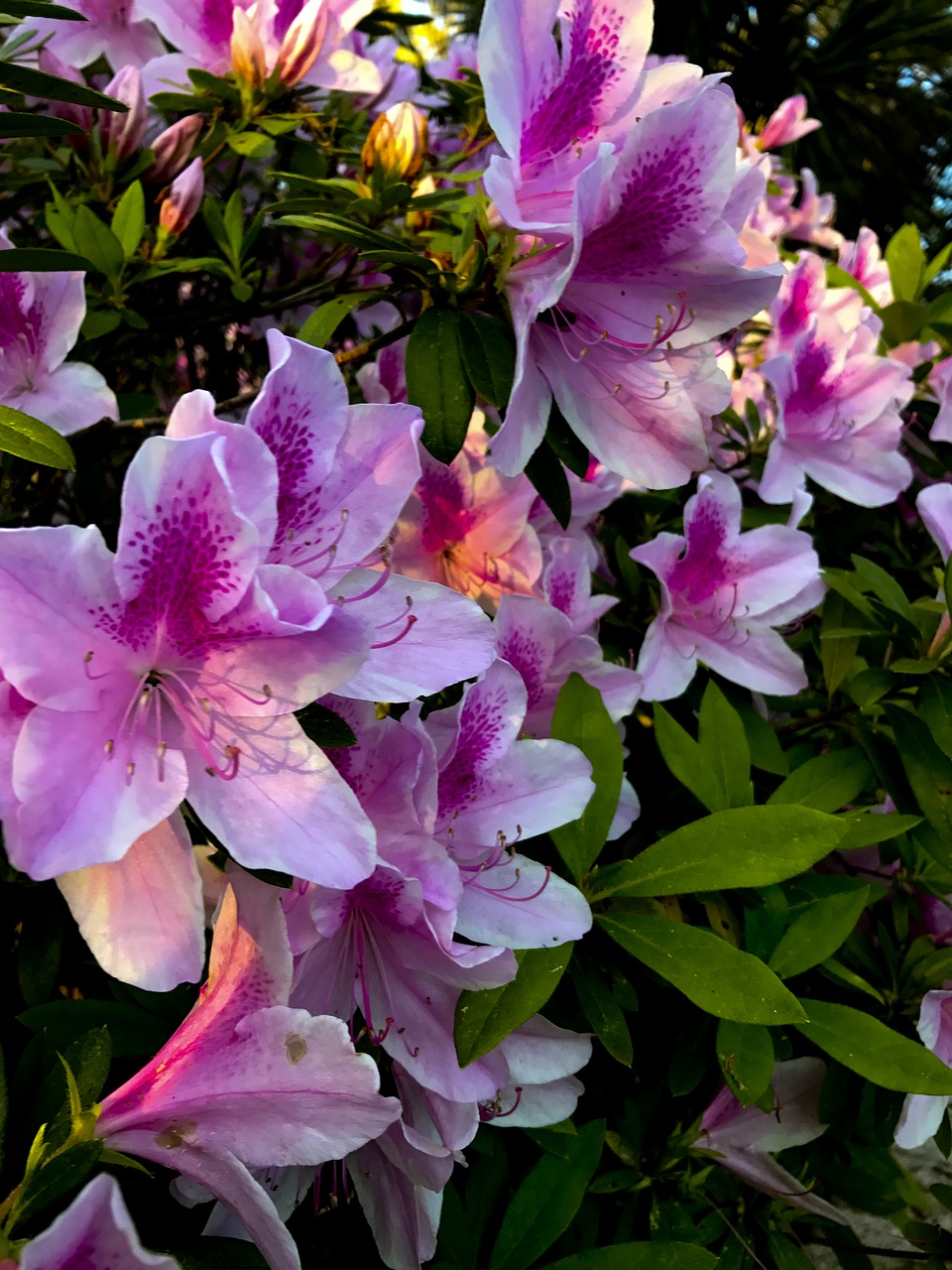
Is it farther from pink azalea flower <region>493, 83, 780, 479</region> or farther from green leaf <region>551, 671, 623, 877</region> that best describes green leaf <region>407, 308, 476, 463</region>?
green leaf <region>551, 671, 623, 877</region>

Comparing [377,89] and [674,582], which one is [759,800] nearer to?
[674,582]

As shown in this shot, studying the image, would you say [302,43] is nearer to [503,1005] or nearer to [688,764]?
[688,764]

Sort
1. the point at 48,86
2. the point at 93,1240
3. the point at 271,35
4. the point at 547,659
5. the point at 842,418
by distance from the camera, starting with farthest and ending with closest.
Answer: the point at 842,418
the point at 271,35
the point at 547,659
the point at 48,86
the point at 93,1240

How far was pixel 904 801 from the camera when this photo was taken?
119cm

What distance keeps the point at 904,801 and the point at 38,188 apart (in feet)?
4.45

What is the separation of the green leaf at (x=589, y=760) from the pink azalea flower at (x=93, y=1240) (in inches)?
21.2

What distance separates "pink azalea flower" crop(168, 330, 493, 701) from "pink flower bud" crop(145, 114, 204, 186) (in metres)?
0.70

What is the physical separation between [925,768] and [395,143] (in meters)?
0.93

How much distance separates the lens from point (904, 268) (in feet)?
6.09

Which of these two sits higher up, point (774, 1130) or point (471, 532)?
point (471, 532)

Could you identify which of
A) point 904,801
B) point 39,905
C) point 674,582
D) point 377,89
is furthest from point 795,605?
point 39,905

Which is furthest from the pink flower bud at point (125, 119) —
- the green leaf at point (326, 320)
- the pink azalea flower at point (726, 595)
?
the pink azalea flower at point (726, 595)

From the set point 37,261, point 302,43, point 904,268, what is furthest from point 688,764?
point 904,268

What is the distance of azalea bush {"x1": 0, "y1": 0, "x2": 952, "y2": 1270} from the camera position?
61 centimetres
